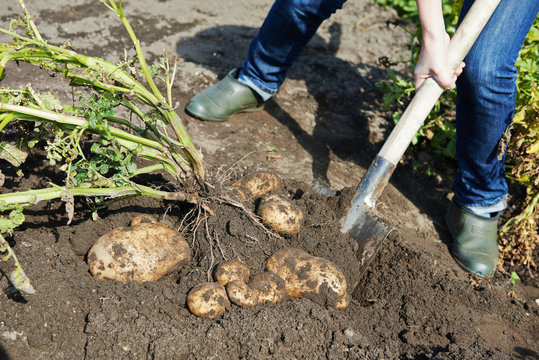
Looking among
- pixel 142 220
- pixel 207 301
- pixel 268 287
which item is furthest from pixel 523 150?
pixel 142 220

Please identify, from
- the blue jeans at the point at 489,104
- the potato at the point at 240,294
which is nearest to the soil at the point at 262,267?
the potato at the point at 240,294

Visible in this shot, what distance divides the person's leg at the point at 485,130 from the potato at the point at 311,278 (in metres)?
1.08

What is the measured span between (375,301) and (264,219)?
2.16ft

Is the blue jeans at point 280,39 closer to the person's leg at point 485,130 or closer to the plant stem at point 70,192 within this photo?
the person's leg at point 485,130

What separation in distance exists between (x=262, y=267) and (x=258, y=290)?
7.0 inches

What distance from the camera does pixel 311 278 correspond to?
7.23 ft

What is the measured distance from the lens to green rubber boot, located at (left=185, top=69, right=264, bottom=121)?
3.45 meters

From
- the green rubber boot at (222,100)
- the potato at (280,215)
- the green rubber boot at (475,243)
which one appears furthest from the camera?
the green rubber boot at (222,100)

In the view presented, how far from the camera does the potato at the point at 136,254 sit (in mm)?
2078

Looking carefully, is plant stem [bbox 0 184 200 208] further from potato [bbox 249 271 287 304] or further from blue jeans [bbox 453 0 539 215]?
blue jeans [bbox 453 0 539 215]

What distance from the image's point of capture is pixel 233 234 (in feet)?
7.64

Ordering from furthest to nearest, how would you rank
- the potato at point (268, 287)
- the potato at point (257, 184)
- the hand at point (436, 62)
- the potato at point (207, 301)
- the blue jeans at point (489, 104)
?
the potato at point (257, 184)
the blue jeans at point (489, 104)
the hand at point (436, 62)
the potato at point (268, 287)
the potato at point (207, 301)

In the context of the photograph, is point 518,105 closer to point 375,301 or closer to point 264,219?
point 375,301

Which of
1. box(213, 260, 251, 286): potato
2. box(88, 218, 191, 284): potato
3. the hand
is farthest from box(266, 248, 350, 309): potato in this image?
the hand
